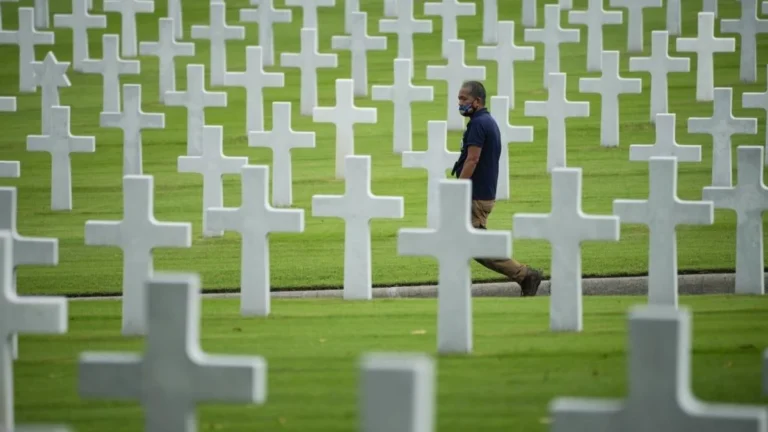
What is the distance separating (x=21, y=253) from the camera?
7938 millimetres

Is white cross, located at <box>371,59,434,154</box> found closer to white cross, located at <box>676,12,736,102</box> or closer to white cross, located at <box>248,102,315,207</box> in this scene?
white cross, located at <box>248,102,315,207</box>

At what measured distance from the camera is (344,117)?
15578mm

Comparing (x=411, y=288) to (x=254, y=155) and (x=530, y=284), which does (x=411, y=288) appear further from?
(x=254, y=155)

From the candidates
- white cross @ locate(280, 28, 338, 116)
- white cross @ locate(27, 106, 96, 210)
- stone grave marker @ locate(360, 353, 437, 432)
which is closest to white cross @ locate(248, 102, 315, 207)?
white cross @ locate(27, 106, 96, 210)

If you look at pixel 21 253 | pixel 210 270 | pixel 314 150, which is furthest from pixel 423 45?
pixel 21 253

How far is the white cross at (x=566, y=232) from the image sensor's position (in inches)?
360

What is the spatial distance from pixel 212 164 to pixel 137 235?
12.3 feet

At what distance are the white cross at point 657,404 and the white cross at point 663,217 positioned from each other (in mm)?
4649

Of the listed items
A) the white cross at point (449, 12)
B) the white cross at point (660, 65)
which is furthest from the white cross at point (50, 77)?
the white cross at point (660, 65)

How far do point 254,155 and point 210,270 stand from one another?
15.6 ft

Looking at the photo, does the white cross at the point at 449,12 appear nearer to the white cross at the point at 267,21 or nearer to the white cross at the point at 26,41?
the white cross at the point at 267,21

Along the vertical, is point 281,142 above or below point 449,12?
below

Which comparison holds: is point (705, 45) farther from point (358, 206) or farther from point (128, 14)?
point (358, 206)

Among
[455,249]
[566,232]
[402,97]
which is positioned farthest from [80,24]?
[455,249]
